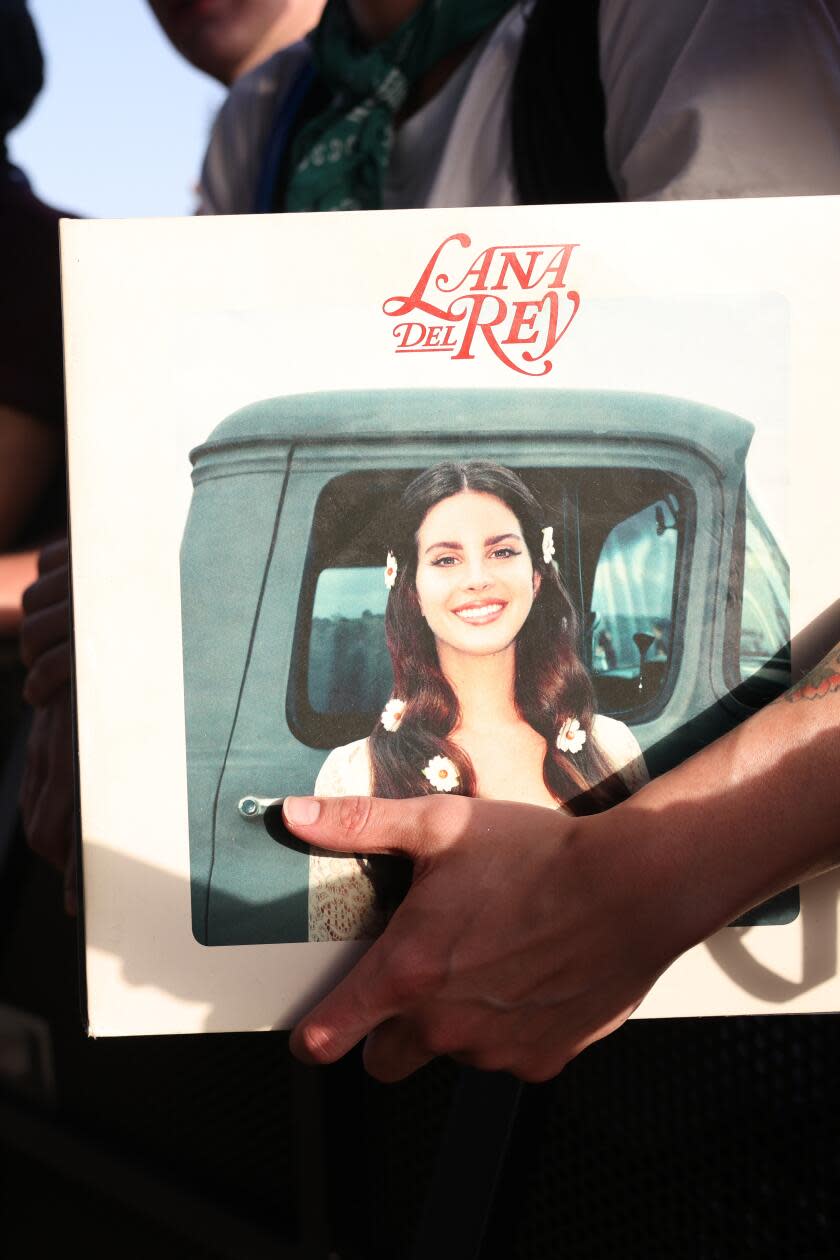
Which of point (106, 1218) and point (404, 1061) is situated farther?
point (106, 1218)

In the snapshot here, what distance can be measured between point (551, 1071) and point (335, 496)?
1.04 feet

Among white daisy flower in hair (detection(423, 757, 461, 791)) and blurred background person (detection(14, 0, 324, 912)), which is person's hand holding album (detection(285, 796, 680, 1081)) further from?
blurred background person (detection(14, 0, 324, 912))

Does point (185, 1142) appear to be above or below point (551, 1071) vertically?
below

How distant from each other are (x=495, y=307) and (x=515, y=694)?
198 mm

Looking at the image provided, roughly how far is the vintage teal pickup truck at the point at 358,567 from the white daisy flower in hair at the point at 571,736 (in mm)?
19

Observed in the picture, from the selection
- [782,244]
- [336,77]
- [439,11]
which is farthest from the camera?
[336,77]

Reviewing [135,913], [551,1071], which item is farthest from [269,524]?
[551,1071]

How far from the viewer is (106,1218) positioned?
1273 millimetres

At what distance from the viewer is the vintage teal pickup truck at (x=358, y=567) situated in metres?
0.58

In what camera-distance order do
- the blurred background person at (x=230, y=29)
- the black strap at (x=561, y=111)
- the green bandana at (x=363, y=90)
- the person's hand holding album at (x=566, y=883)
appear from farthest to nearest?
the blurred background person at (x=230, y=29) → the green bandana at (x=363, y=90) → the black strap at (x=561, y=111) → the person's hand holding album at (x=566, y=883)

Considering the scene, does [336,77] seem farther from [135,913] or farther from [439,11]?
[135,913]

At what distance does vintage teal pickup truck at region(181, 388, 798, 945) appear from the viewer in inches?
22.8

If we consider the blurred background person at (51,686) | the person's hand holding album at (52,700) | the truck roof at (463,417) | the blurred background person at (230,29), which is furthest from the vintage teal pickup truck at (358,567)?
the blurred background person at (230,29)

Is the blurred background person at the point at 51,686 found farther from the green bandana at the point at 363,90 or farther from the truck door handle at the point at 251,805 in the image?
the green bandana at the point at 363,90
